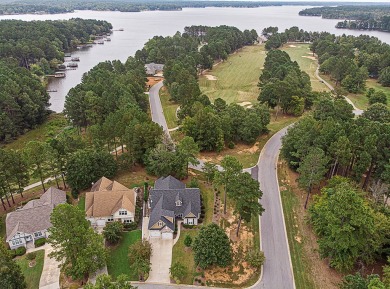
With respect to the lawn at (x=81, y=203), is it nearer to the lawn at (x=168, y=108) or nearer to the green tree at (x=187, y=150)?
the green tree at (x=187, y=150)

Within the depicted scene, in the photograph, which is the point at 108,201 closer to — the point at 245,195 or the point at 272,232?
the point at 245,195

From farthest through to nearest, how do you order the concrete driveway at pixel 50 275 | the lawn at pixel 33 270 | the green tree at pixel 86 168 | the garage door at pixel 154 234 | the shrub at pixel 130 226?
1. the green tree at pixel 86 168
2. the shrub at pixel 130 226
3. the garage door at pixel 154 234
4. the lawn at pixel 33 270
5. the concrete driveway at pixel 50 275

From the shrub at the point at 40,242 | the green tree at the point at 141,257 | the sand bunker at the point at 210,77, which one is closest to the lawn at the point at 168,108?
the sand bunker at the point at 210,77

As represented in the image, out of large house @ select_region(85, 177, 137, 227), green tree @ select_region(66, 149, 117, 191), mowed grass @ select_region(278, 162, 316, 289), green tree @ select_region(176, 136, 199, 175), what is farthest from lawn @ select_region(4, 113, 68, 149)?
mowed grass @ select_region(278, 162, 316, 289)

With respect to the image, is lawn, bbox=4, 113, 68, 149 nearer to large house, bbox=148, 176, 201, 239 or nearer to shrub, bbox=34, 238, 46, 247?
shrub, bbox=34, 238, 46, 247

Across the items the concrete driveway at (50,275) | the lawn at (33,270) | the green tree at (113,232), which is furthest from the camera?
the green tree at (113,232)
